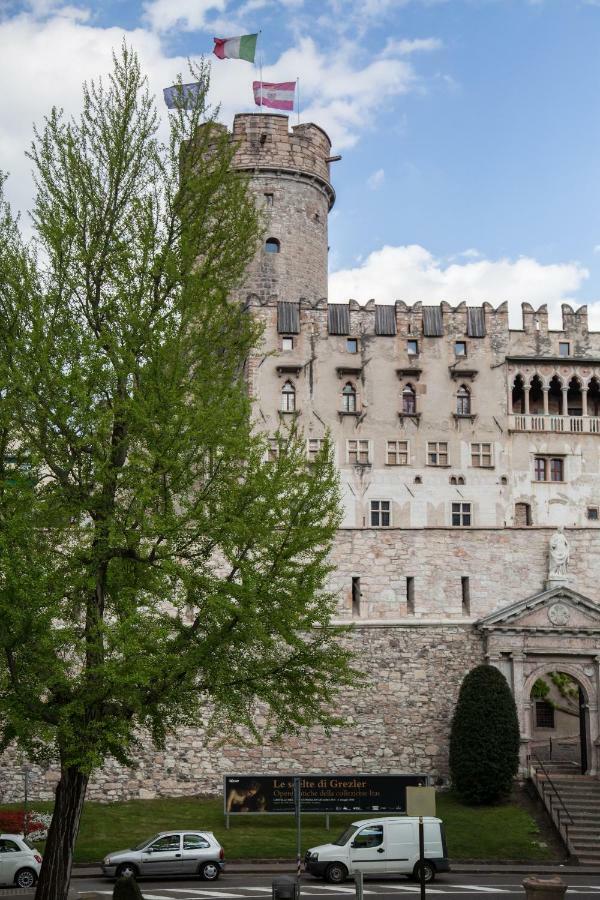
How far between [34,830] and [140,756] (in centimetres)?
625

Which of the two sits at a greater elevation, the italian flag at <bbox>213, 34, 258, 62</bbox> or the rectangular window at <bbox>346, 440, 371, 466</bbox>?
the italian flag at <bbox>213, 34, 258, 62</bbox>

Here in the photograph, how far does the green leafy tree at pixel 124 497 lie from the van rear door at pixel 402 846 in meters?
9.27

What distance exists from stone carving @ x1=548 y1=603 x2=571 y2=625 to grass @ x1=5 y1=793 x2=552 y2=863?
6.93 meters

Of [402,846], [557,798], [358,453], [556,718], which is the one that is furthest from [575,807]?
[358,453]

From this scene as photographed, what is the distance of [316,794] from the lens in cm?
3288

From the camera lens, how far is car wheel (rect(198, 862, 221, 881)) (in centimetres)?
2750

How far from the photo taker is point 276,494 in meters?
19.2

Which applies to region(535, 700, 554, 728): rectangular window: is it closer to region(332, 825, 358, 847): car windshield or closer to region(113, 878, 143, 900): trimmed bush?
region(332, 825, 358, 847): car windshield

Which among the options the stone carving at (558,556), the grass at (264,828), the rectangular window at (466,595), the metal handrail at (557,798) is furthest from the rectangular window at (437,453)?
the grass at (264,828)

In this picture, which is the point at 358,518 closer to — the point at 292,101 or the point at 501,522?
the point at 501,522

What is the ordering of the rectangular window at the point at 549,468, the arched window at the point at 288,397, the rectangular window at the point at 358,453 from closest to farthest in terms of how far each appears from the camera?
the rectangular window at the point at 358,453 < the arched window at the point at 288,397 < the rectangular window at the point at 549,468

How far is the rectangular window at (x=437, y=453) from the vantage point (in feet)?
176

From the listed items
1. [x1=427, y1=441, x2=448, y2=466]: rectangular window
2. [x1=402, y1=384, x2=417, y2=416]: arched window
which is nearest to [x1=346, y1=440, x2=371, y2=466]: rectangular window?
[x1=402, y1=384, x2=417, y2=416]: arched window

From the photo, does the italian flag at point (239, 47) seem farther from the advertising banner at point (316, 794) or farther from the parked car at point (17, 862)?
the parked car at point (17, 862)
